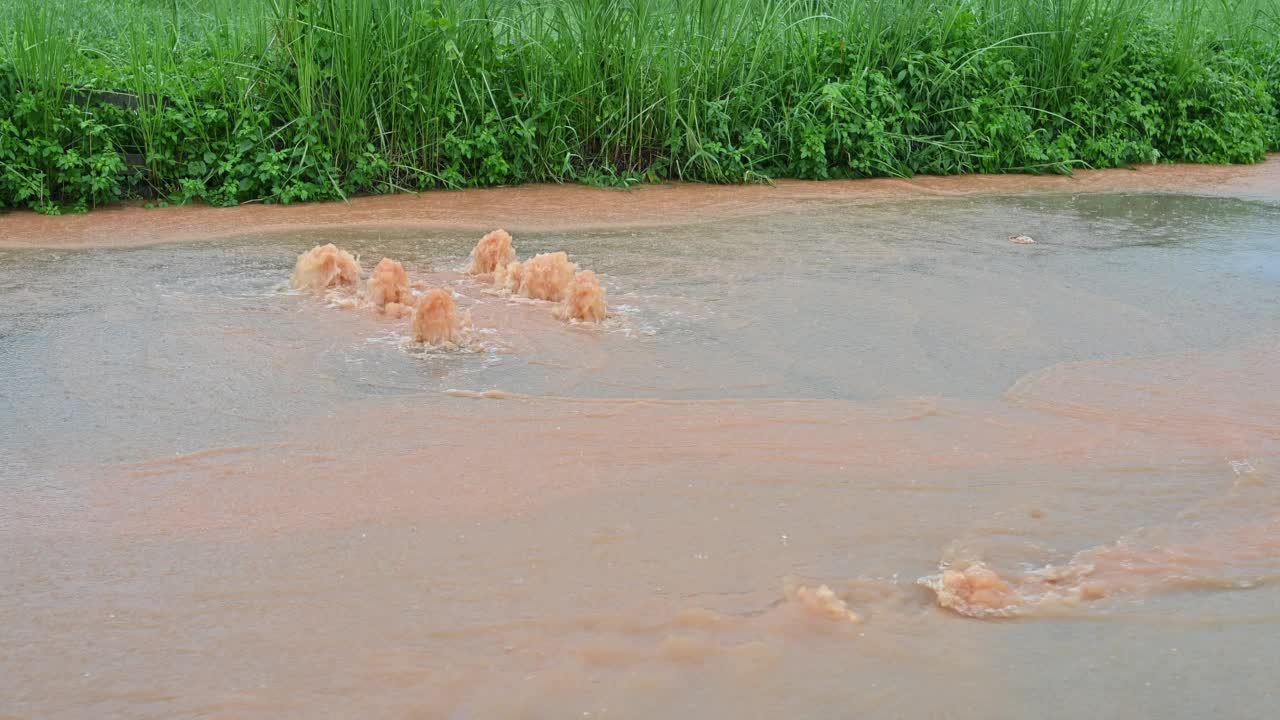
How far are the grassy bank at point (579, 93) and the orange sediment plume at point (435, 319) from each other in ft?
9.38

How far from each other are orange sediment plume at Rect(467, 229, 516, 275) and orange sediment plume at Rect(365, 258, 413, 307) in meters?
0.54

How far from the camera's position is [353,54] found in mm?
6762

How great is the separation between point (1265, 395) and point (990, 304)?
1258mm

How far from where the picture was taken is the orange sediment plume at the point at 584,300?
4.59 m

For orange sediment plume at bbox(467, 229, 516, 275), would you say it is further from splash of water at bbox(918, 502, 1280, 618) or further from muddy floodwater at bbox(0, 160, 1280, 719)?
splash of water at bbox(918, 502, 1280, 618)

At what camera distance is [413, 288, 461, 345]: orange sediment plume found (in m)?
4.27

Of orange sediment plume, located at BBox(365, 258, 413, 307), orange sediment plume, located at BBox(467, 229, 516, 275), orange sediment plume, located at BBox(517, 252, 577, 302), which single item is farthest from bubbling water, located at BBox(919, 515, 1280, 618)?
orange sediment plume, located at BBox(467, 229, 516, 275)

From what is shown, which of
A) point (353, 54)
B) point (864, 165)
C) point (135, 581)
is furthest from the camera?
point (864, 165)

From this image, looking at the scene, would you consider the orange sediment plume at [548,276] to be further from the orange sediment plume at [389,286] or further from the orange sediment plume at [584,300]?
the orange sediment plume at [389,286]

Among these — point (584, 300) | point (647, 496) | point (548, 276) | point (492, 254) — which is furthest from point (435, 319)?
point (647, 496)

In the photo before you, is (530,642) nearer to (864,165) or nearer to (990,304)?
(990,304)

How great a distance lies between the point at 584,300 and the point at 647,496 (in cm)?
158

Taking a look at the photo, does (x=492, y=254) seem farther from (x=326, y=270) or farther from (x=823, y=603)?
(x=823, y=603)

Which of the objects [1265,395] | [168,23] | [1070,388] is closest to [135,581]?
[1070,388]
